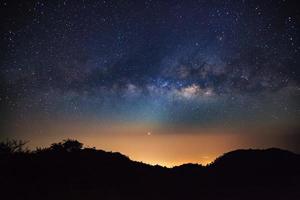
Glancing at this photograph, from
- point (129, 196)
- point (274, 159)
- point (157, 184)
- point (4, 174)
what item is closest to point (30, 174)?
point (4, 174)

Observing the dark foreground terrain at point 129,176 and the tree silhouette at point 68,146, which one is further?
the tree silhouette at point 68,146

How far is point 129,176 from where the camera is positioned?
27016mm

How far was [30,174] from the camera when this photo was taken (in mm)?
23047

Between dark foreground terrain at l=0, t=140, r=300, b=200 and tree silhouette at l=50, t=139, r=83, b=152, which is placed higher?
tree silhouette at l=50, t=139, r=83, b=152

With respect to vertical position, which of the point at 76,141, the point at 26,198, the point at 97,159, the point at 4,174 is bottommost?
the point at 26,198

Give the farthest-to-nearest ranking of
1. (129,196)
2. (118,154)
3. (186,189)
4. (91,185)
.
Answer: (118,154) → (186,189) → (91,185) → (129,196)

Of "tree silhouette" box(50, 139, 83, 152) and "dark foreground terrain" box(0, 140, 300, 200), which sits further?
"tree silhouette" box(50, 139, 83, 152)

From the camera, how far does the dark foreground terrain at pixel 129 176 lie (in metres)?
20.7

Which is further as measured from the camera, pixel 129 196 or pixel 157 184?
pixel 157 184

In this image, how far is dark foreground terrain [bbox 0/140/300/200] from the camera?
20.7 meters

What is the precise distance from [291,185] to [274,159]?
9.21m

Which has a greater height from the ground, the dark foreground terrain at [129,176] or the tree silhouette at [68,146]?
the tree silhouette at [68,146]

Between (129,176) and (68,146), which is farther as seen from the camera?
(68,146)

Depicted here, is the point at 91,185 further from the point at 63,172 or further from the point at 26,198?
the point at 26,198
